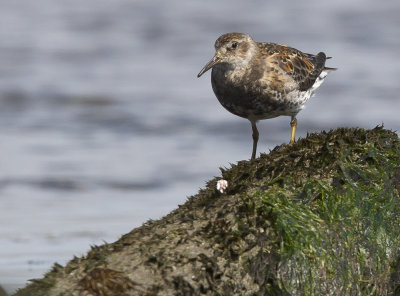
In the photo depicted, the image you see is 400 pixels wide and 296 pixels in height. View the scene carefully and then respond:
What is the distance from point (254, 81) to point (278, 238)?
2845mm

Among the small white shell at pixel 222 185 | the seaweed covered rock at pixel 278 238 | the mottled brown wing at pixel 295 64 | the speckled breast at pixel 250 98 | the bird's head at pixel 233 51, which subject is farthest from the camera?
the mottled brown wing at pixel 295 64

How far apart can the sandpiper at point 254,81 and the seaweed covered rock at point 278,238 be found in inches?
74.0

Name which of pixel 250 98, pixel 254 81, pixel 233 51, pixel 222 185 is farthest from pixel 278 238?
pixel 233 51

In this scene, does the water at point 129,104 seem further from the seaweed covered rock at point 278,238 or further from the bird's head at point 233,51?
the seaweed covered rock at point 278,238

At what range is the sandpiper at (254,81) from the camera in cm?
667

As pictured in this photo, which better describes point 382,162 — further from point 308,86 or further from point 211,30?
point 211,30

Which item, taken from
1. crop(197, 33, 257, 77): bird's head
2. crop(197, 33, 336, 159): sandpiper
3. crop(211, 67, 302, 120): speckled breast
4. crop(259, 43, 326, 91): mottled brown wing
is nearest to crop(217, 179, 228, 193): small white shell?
crop(197, 33, 336, 159): sandpiper

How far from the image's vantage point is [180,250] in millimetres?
3998

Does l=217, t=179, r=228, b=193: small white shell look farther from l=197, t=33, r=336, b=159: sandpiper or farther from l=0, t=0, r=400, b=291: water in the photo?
l=0, t=0, r=400, b=291: water

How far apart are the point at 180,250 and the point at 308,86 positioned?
3649mm

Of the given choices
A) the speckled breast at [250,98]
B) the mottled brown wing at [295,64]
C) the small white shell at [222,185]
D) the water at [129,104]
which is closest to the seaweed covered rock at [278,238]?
the small white shell at [222,185]

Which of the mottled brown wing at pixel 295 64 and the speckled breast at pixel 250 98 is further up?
the mottled brown wing at pixel 295 64

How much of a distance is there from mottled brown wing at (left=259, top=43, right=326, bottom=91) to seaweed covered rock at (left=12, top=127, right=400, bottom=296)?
231cm

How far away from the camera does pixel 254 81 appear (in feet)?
22.1
